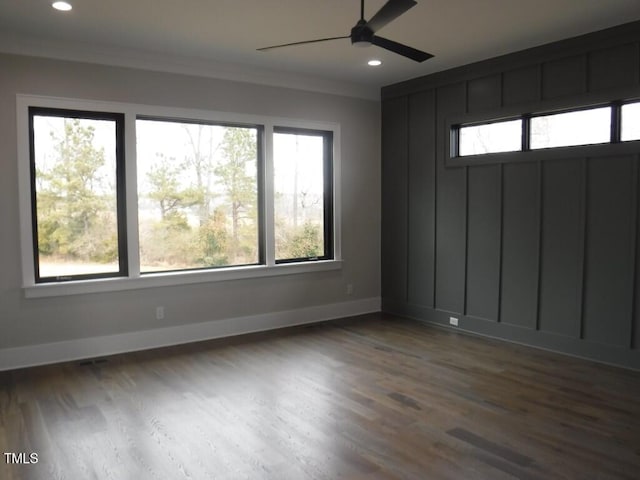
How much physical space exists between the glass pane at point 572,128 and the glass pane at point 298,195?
2.40 m

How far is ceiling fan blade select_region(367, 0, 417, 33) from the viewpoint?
8.68 feet

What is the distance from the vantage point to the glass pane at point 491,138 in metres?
4.93

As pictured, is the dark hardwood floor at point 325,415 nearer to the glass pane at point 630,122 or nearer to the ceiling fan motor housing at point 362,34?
the glass pane at point 630,122

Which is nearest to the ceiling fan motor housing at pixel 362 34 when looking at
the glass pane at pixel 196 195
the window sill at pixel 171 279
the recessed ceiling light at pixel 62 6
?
the recessed ceiling light at pixel 62 6

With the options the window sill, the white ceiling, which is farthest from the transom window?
the window sill

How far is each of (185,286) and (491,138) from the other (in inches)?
134

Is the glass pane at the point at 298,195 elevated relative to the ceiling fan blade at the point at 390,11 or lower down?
lower down

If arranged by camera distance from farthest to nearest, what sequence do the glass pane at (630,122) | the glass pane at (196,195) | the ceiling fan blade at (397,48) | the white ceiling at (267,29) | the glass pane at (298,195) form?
the glass pane at (298,195) → the glass pane at (196,195) → the glass pane at (630,122) → the white ceiling at (267,29) → the ceiling fan blade at (397,48)

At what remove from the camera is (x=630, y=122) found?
411 centimetres

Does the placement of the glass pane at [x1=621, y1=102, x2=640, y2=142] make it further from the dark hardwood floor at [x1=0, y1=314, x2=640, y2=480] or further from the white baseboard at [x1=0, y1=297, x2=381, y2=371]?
the white baseboard at [x1=0, y1=297, x2=381, y2=371]

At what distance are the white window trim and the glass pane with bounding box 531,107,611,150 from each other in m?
2.24

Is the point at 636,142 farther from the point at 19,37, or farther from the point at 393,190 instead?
the point at 19,37

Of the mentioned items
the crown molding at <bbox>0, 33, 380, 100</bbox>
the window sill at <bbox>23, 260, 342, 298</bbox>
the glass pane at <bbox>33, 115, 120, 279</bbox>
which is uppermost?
the crown molding at <bbox>0, 33, 380, 100</bbox>

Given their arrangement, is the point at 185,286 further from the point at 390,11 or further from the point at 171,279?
the point at 390,11
